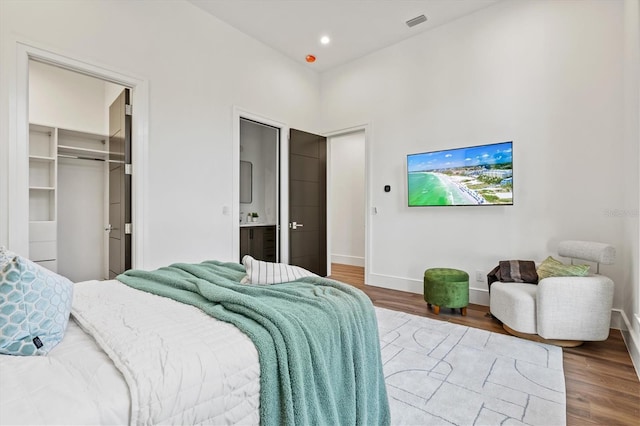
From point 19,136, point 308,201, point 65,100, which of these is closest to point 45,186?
point 65,100

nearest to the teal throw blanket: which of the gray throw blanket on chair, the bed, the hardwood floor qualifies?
the bed

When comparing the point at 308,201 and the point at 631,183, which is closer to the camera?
the point at 631,183

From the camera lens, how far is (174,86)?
3303mm

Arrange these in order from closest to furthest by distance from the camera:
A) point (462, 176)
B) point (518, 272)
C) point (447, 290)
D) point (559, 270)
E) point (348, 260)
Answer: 1. point (559, 270)
2. point (518, 272)
3. point (447, 290)
4. point (462, 176)
5. point (348, 260)

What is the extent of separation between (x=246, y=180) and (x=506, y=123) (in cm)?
404

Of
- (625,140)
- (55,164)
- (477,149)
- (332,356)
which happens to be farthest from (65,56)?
(625,140)

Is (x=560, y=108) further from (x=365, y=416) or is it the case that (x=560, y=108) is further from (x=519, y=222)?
(x=365, y=416)

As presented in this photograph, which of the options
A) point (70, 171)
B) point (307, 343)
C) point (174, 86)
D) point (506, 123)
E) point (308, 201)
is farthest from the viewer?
point (308, 201)

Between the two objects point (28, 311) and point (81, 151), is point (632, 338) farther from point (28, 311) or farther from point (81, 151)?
point (81, 151)

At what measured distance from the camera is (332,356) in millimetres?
1173

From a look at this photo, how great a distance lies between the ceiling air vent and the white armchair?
3078 mm

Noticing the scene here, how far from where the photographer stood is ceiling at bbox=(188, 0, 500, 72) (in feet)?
11.4

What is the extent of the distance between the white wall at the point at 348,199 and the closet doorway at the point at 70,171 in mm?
3813

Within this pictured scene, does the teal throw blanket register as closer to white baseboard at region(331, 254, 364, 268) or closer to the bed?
the bed
